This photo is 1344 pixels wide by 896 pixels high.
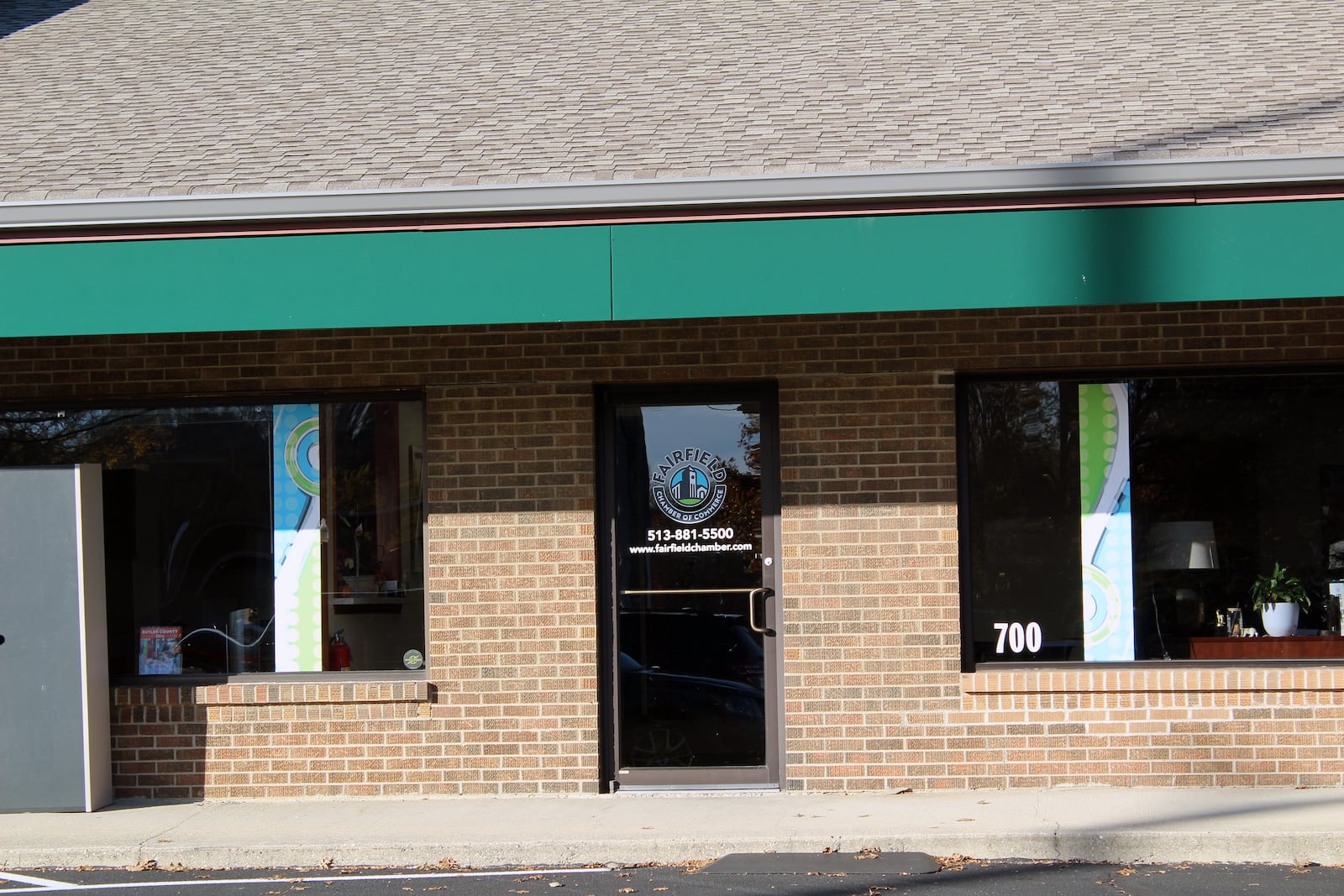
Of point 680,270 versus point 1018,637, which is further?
point 1018,637

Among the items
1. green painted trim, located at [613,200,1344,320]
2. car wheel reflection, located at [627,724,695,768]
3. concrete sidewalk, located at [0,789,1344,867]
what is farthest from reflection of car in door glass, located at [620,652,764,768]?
green painted trim, located at [613,200,1344,320]

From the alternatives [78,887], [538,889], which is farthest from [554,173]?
[78,887]

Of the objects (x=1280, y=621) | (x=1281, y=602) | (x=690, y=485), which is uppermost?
(x=690, y=485)

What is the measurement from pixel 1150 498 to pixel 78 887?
5.82 metres

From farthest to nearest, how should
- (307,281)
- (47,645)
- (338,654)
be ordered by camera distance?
(338,654), (47,645), (307,281)

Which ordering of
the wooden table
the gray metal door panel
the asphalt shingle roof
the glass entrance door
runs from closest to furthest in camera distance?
the asphalt shingle roof
the gray metal door panel
the wooden table
the glass entrance door

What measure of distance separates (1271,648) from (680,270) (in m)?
3.95

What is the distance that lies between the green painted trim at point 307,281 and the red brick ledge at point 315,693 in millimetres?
2174

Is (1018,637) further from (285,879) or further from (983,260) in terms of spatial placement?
(285,879)

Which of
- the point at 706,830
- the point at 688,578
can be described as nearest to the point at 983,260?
the point at 688,578

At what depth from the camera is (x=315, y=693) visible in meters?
7.85

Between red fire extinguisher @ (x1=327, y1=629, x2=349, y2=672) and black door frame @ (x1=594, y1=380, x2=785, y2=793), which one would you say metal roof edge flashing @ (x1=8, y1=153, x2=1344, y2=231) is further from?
red fire extinguisher @ (x1=327, y1=629, x2=349, y2=672)

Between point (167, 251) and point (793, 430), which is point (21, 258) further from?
point (793, 430)

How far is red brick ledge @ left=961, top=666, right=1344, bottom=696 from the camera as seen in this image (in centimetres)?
748
